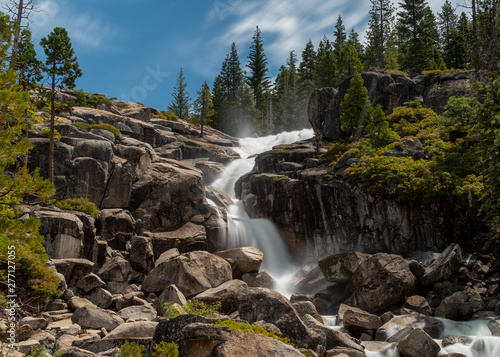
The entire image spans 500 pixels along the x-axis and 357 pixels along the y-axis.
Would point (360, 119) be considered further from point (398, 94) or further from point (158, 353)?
point (158, 353)

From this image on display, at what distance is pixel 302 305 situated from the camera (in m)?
16.3

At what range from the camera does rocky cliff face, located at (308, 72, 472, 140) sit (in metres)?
37.2

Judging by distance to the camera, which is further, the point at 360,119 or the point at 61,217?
the point at 360,119

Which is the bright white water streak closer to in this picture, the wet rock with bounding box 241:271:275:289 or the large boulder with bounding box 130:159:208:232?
the wet rock with bounding box 241:271:275:289

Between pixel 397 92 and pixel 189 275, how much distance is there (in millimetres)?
31971

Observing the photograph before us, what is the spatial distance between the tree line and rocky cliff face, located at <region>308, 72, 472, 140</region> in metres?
3.67

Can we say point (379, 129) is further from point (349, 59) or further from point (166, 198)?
point (349, 59)

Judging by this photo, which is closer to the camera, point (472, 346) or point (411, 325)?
point (472, 346)

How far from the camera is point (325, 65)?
57.8m

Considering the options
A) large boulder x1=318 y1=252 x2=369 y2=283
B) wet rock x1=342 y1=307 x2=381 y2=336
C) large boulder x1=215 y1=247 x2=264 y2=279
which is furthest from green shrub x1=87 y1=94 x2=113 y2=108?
wet rock x1=342 y1=307 x2=381 y2=336

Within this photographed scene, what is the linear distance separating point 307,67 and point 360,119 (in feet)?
144

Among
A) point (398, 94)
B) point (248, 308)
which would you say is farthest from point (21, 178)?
point (398, 94)

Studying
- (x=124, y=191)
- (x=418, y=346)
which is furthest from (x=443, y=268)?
(x=124, y=191)

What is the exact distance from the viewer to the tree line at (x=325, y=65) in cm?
5281
